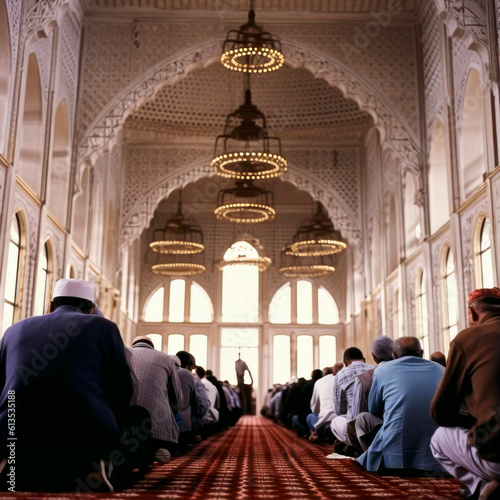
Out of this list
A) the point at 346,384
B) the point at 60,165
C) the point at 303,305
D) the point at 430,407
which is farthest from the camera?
the point at 303,305

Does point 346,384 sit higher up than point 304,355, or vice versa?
point 304,355

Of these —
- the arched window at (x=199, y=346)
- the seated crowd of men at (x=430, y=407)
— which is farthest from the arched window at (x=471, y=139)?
the arched window at (x=199, y=346)

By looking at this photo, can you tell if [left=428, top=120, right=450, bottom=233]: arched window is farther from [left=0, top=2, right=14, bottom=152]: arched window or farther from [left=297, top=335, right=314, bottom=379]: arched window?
[left=297, top=335, right=314, bottom=379]: arched window

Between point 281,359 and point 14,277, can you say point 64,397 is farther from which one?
point 281,359

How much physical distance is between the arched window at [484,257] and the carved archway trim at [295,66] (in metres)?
2.44

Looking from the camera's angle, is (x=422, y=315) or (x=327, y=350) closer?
(x=422, y=315)

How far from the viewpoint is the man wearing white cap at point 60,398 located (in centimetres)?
282

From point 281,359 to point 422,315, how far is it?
27.4 ft

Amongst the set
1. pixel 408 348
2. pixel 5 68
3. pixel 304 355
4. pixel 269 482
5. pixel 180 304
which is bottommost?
pixel 269 482

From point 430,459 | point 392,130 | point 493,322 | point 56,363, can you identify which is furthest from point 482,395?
point 392,130

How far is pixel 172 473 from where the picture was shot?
4.17m

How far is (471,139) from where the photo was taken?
29.6 ft

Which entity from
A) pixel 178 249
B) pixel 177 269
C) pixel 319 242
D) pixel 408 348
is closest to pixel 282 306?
pixel 177 269

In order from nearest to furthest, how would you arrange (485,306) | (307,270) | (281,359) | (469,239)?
(485,306)
(469,239)
(307,270)
(281,359)
